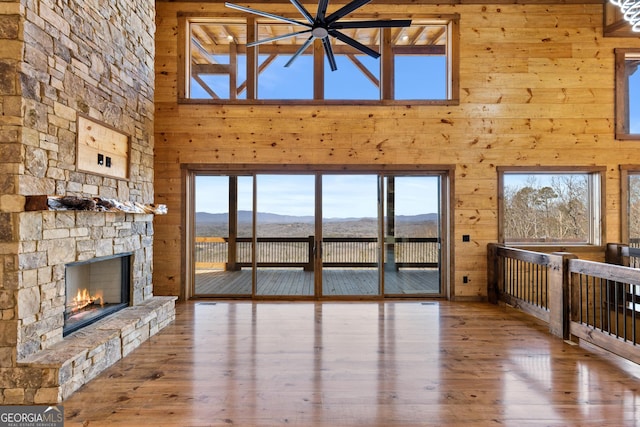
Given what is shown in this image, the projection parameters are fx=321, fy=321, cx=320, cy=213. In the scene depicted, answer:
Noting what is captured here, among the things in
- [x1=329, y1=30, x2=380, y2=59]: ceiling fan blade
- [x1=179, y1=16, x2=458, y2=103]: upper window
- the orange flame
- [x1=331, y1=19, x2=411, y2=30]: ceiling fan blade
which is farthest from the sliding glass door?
[x1=331, y1=19, x2=411, y2=30]: ceiling fan blade

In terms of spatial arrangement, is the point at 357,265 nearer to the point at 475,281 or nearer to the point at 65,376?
the point at 475,281

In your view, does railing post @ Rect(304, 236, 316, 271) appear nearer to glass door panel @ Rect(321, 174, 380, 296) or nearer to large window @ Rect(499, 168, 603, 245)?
glass door panel @ Rect(321, 174, 380, 296)

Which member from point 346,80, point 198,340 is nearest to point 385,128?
point 346,80

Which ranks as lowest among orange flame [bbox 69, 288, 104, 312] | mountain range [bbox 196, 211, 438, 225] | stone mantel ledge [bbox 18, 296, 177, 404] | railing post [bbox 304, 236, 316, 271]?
stone mantel ledge [bbox 18, 296, 177, 404]

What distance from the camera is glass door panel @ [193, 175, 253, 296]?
18.0 ft

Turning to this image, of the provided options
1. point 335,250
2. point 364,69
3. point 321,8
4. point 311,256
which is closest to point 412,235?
point 335,250

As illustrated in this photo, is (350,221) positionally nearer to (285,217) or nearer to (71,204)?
(285,217)

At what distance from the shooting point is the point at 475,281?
17.8 feet

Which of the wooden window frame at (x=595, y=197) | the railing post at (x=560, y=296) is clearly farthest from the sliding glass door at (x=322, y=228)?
the railing post at (x=560, y=296)

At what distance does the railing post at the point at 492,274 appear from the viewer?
5.23m

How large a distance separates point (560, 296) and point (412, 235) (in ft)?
7.30

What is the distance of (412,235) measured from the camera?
18.1ft

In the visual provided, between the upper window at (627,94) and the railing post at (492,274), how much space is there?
113 inches

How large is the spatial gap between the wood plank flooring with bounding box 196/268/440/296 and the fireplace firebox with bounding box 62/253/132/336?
1.73m
